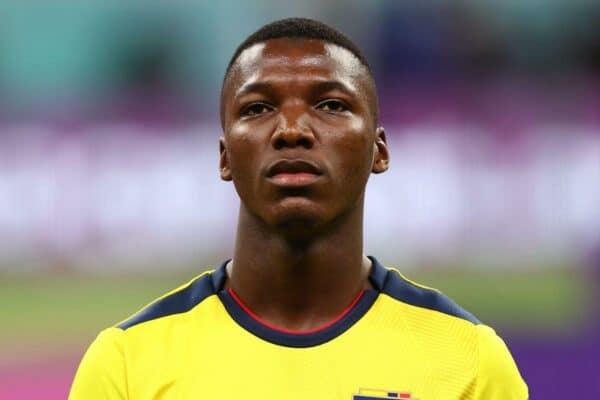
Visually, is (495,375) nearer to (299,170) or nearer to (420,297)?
(420,297)

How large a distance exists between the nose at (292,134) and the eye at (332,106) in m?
0.07

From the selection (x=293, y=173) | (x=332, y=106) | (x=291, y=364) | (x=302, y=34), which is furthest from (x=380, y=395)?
(x=302, y=34)

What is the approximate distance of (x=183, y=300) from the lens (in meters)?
2.37

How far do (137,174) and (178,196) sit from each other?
0.19 m

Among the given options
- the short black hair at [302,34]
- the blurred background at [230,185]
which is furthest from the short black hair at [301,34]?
the blurred background at [230,185]

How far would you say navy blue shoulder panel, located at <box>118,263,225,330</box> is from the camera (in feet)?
7.61

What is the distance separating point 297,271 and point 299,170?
0.26 metres

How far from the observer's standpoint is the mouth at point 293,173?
6.95 feet

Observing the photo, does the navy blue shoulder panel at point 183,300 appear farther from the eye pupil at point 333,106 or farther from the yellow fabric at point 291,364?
Answer: the eye pupil at point 333,106

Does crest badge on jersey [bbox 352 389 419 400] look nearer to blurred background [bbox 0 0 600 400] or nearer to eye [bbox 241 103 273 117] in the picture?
eye [bbox 241 103 273 117]

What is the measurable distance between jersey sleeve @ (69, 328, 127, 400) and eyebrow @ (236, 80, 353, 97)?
0.58m

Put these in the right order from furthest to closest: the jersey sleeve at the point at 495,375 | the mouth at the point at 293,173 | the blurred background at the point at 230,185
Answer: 1. the blurred background at the point at 230,185
2. the jersey sleeve at the point at 495,375
3. the mouth at the point at 293,173

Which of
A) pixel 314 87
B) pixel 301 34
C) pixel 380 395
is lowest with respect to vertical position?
pixel 380 395

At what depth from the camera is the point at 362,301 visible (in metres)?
2.34
